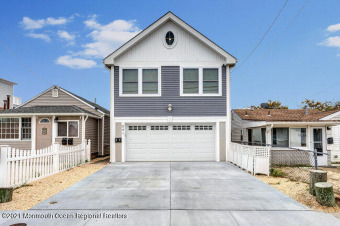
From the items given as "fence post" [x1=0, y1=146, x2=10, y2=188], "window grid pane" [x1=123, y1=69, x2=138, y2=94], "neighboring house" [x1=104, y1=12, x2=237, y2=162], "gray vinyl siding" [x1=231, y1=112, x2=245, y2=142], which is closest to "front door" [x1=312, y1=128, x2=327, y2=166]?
"gray vinyl siding" [x1=231, y1=112, x2=245, y2=142]

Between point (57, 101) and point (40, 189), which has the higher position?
point (57, 101)

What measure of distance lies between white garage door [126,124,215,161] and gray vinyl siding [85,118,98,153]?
3.12m

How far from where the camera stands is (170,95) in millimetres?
13422

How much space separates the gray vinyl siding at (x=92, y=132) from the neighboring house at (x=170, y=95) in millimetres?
2641

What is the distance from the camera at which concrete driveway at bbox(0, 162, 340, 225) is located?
502 cm

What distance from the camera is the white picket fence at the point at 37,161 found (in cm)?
715

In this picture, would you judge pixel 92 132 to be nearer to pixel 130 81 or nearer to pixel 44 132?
pixel 44 132

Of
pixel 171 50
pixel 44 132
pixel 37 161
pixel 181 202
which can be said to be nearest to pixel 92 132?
pixel 44 132

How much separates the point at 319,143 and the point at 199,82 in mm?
7580

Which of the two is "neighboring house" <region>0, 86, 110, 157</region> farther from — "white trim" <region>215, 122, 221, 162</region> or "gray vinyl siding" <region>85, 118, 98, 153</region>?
"white trim" <region>215, 122, 221, 162</region>

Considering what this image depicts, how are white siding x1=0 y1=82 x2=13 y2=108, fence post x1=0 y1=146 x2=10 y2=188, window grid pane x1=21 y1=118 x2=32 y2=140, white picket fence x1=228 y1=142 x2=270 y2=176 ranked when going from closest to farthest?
fence post x1=0 y1=146 x2=10 y2=188, white picket fence x1=228 y1=142 x2=270 y2=176, window grid pane x1=21 y1=118 x2=32 y2=140, white siding x1=0 y1=82 x2=13 y2=108

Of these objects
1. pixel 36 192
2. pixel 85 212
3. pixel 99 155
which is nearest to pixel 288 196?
pixel 85 212

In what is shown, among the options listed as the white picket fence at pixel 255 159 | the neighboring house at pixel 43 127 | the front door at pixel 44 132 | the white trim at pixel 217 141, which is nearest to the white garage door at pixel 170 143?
the white trim at pixel 217 141

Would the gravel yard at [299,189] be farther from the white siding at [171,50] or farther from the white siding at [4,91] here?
the white siding at [4,91]
